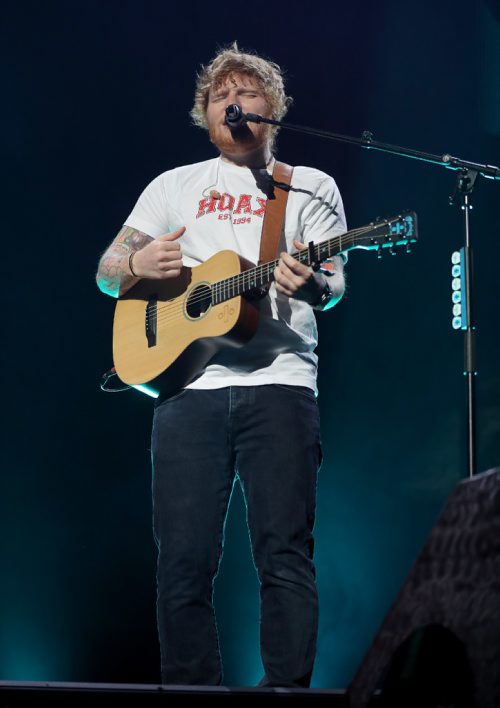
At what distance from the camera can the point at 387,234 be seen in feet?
8.01

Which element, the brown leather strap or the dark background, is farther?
the dark background

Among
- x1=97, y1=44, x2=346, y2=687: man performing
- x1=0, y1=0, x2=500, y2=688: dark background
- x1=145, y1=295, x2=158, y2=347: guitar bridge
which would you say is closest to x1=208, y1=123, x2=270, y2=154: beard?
x1=97, y1=44, x2=346, y2=687: man performing

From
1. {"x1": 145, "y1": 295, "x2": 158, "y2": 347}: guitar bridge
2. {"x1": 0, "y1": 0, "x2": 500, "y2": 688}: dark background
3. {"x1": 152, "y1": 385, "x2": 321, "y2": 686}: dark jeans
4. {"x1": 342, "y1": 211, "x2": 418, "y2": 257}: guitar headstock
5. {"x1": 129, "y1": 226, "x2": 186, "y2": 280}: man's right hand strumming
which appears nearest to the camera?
{"x1": 152, "y1": 385, "x2": 321, "y2": 686}: dark jeans

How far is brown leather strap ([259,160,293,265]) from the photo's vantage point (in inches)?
103

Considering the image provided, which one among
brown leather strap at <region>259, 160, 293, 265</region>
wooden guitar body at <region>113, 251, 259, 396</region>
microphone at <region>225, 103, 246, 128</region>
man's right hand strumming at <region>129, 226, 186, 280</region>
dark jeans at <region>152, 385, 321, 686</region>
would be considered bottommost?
dark jeans at <region>152, 385, 321, 686</region>

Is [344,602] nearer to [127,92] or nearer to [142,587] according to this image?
[142,587]

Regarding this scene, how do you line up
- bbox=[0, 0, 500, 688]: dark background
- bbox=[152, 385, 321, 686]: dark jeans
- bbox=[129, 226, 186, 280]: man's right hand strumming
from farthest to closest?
1. bbox=[0, 0, 500, 688]: dark background
2. bbox=[129, 226, 186, 280]: man's right hand strumming
3. bbox=[152, 385, 321, 686]: dark jeans

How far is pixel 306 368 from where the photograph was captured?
8.42ft

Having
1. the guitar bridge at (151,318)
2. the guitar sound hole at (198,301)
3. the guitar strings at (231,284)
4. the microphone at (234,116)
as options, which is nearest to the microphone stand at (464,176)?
the microphone at (234,116)

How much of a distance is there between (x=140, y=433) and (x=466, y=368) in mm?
2055

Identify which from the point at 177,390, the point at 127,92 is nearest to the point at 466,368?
the point at 177,390

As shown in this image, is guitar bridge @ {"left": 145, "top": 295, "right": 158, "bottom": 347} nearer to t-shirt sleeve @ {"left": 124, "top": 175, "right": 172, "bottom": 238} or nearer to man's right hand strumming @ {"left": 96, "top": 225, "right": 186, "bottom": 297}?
man's right hand strumming @ {"left": 96, "top": 225, "right": 186, "bottom": 297}

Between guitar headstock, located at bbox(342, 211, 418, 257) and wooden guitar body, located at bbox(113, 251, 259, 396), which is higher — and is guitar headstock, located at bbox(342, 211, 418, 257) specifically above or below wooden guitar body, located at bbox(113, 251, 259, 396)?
above

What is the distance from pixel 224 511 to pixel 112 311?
1921mm
